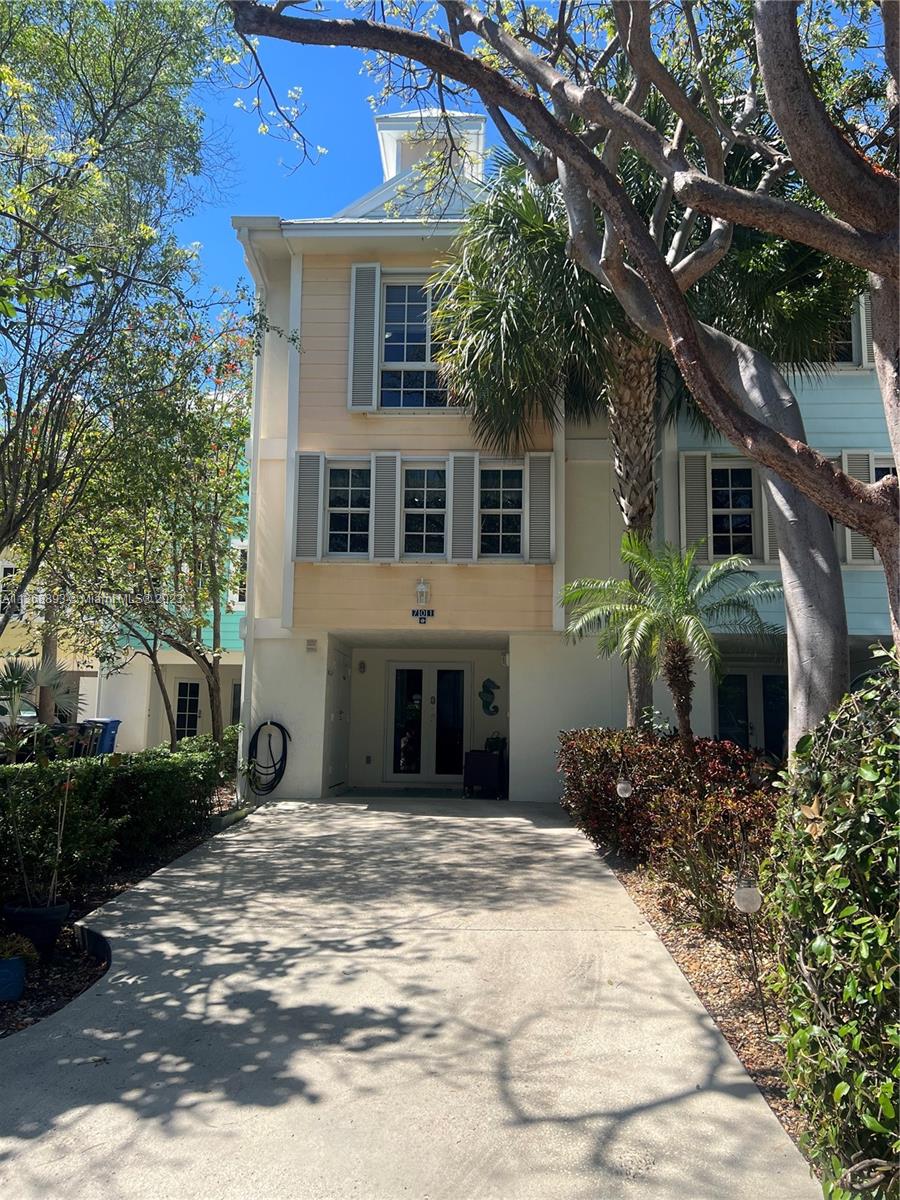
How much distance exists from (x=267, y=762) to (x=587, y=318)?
26.8 feet

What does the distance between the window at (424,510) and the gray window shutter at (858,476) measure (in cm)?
591

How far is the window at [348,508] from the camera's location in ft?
45.8

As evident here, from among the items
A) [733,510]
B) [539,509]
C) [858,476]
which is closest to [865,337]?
[858,476]

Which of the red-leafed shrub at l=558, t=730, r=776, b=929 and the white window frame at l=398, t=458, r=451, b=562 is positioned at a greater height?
the white window frame at l=398, t=458, r=451, b=562

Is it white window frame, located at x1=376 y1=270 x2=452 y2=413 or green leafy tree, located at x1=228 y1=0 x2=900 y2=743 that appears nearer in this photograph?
green leafy tree, located at x1=228 y1=0 x2=900 y2=743

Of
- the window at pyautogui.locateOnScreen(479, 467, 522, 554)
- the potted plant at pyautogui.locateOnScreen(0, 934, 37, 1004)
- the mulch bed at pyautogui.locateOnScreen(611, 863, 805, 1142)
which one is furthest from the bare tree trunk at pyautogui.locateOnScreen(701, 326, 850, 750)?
the window at pyautogui.locateOnScreen(479, 467, 522, 554)

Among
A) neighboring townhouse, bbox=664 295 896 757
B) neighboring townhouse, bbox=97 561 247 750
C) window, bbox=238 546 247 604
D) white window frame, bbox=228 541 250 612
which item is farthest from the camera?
neighboring townhouse, bbox=97 561 247 750

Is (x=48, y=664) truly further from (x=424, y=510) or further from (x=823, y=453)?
(x=823, y=453)

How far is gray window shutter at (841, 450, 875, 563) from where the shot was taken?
13656 mm

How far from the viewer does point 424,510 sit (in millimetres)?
13938

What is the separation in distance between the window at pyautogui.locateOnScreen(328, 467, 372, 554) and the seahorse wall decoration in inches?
167

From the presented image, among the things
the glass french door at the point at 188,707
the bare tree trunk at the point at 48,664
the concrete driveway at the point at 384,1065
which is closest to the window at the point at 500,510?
the bare tree trunk at the point at 48,664

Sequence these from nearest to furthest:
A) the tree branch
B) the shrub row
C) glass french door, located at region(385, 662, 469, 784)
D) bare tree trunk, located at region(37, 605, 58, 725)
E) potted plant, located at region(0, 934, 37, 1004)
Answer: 1. the tree branch
2. potted plant, located at region(0, 934, 37, 1004)
3. the shrub row
4. bare tree trunk, located at region(37, 605, 58, 725)
5. glass french door, located at region(385, 662, 469, 784)

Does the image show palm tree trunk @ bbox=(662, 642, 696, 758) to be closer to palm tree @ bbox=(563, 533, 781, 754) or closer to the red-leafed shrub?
palm tree @ bbox=(563, 533, 781, 754)
